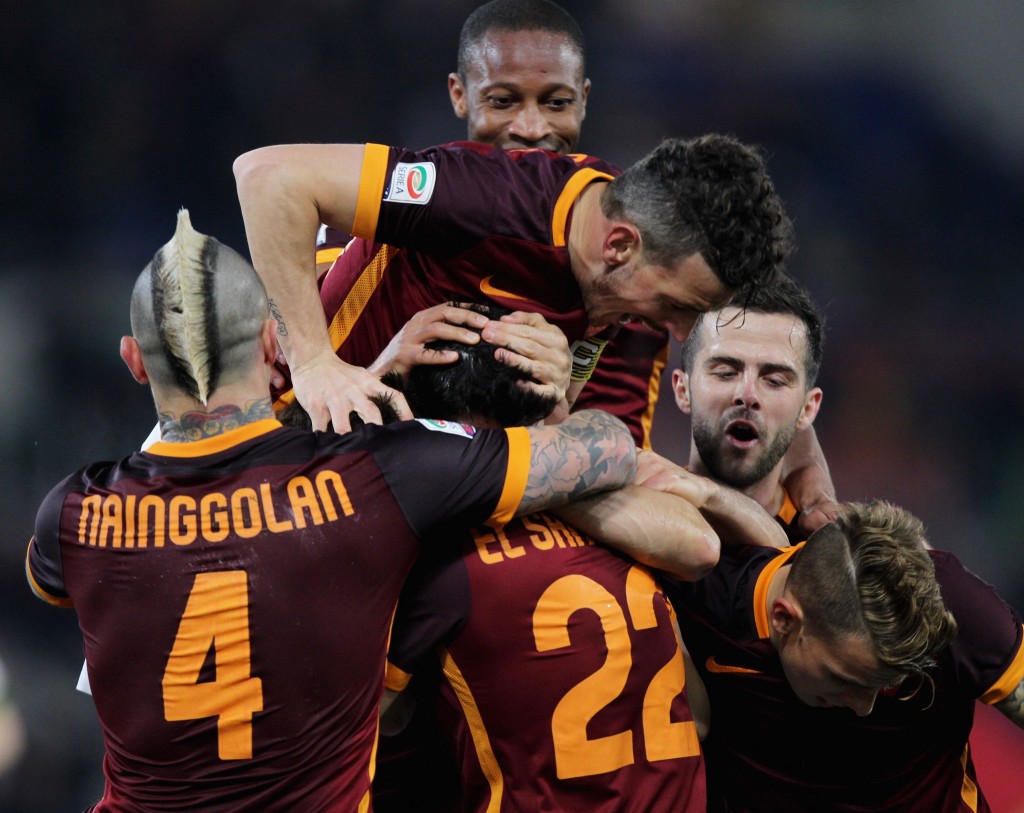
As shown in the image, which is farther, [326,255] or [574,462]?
[326,255]

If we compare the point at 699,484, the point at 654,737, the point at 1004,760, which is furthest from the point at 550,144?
the point at 1004,760

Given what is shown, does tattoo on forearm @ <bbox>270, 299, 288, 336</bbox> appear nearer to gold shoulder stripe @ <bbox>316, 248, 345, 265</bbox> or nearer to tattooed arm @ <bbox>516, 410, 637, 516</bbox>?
tattooed arm @ <bbox>516, 410, 637, 516</bbox>

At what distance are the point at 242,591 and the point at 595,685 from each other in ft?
2.55

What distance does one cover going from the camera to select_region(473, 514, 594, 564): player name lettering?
239 centimetres

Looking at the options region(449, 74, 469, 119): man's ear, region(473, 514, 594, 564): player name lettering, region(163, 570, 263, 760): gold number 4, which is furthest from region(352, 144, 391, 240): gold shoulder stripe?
region(449, 74, 469, 119): man's ear

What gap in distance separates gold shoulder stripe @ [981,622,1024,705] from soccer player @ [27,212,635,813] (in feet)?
4.24

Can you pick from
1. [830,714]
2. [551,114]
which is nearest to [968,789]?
[830,714]

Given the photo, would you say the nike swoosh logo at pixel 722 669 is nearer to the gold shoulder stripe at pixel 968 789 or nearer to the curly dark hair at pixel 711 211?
the gold shoulder stripe at pixel 968 789

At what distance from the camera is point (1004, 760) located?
12.7 feet

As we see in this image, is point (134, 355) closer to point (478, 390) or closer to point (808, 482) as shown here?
point (478, 390)

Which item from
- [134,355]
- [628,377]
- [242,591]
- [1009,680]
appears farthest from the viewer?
[628,377]

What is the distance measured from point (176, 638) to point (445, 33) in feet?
15.1

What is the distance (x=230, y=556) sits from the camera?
2.10 metres

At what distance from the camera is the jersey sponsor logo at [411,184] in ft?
8.25
